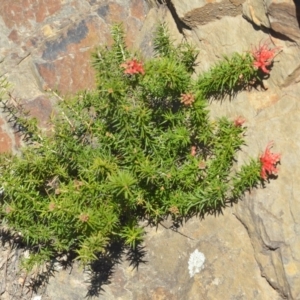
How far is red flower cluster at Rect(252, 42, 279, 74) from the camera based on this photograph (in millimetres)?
4289

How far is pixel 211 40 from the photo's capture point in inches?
187

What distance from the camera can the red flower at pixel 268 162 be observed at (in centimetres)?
424

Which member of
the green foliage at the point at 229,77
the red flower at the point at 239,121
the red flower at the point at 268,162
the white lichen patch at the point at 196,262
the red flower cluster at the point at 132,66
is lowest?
the white lichen patch at the point at 196,262

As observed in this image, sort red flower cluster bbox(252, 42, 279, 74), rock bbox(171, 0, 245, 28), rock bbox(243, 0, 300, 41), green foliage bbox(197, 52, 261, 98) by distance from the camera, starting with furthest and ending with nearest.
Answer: rock bbox(171, 0, 245, 28)
green foliage bbox(197, 52, 261, 98)
red flower cluster bbox(252, 42, 279, 74)
rock bbox(243, 0, 300, 41)

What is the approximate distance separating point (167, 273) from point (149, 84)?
59.8 inches

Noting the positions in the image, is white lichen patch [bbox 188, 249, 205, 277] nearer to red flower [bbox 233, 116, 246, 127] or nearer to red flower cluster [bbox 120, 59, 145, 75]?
red flower [bbox 233, 116, 246, 127]

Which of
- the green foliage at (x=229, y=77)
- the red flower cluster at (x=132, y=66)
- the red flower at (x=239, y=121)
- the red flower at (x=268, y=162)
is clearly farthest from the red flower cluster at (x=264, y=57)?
the red flower cluster at (x=132, y=66)

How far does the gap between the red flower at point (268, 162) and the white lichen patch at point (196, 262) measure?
0.84 meters

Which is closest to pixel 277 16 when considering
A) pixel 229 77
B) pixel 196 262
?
pixel 229 77

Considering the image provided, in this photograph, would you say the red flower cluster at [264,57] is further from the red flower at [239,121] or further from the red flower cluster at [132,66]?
the red flower cluster at [132,66]

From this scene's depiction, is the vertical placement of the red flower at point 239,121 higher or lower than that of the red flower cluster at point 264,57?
lower

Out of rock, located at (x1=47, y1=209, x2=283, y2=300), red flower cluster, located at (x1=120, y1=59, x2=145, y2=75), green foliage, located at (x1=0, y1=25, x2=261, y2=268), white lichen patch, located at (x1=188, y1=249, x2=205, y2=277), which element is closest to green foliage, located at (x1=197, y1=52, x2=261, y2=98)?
→ green foliage, located at (x1=0, y1=25, x2=261, y2=268)

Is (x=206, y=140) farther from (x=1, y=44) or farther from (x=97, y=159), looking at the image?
(x=1, y=44)

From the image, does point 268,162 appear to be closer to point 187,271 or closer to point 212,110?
point 212,110
